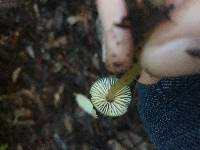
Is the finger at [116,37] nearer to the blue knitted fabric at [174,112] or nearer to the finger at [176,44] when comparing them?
the finger at [176,44]

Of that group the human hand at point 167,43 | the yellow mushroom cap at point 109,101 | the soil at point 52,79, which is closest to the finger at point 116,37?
the human hand at point 167,43

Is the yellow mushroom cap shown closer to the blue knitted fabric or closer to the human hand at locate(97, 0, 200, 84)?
the blue knitted fabric

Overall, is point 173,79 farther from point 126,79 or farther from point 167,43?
point 167,43

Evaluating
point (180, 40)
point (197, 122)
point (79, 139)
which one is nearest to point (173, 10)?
point (180, 40)

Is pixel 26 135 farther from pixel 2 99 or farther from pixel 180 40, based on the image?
pixel 180 40

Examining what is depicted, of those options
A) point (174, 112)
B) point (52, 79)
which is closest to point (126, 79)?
point (174, 112)

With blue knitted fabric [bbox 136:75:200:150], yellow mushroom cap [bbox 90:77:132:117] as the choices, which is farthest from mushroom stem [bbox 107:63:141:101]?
blue knitted fabric [bbox 136:75:200:150]
